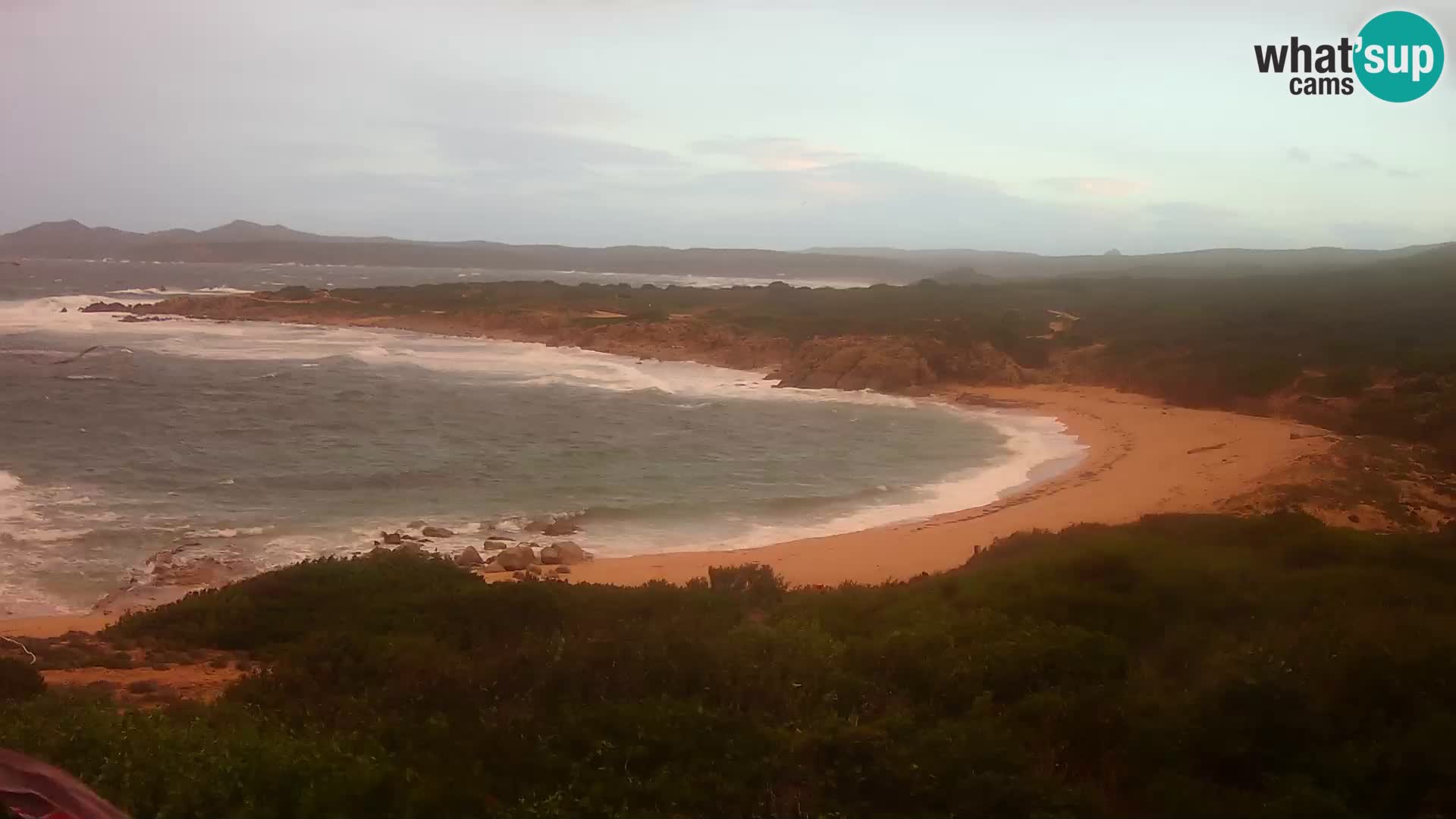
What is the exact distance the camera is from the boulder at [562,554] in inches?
571

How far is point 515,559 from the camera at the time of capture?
1421 cm

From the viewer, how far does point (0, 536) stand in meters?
14.8

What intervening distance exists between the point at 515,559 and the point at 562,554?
0.82 m

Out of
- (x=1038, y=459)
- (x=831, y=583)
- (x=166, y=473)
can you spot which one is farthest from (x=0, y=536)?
(x=1038, y=459)

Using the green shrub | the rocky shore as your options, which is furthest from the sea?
the green shrub

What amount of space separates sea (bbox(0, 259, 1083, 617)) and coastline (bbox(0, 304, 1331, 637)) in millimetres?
902

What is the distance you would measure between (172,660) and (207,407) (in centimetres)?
2153

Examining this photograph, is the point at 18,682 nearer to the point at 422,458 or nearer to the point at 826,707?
the point at 826,707

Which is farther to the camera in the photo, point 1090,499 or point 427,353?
point 427,353

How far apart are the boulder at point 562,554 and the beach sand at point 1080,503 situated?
1.24 ft

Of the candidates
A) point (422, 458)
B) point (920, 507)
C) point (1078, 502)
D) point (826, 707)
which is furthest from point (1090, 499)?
point (422, 458)

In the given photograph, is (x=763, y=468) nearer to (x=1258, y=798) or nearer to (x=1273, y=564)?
(x=1273, y=564)

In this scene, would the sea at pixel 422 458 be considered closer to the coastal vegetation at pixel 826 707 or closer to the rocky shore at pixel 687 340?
the rocky shore at pixel 687 340

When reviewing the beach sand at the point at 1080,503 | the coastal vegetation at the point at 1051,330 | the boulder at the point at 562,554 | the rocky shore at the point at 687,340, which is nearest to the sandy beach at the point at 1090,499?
the beach sand at the point at 1080,503
